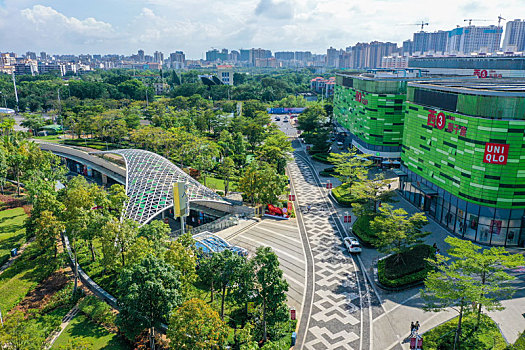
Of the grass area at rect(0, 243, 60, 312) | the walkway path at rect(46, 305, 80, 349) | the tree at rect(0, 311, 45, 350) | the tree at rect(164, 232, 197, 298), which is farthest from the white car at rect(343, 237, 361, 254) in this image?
the grass area at rect(0, 243, 60, 312)

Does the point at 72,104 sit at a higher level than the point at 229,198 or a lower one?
higher

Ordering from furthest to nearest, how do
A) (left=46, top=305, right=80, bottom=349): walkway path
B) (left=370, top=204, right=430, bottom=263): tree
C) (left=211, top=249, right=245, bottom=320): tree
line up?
(left=370, top=204, right=430, bottom=263): tree → (left=46, top=305, right=80, bottom=349): walkway path → (left=211, top=249, right=245, bottom=320): tree

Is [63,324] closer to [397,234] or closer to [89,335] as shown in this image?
[89,335]

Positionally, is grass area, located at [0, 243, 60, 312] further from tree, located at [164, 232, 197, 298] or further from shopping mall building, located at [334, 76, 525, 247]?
shopping mall building, located at [334, 76, 525, 247]

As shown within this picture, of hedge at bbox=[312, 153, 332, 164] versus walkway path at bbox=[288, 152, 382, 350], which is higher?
hedge at bbox=[312, 153, 332, 164]

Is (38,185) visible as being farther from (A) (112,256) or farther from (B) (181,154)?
(B) (181,154)

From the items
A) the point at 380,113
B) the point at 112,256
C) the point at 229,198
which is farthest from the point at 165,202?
the point at 380,113

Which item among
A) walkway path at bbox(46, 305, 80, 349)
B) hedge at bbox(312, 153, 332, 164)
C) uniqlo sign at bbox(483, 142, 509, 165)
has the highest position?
uniqlo sign at bbox(483, 142, 509, 165)
